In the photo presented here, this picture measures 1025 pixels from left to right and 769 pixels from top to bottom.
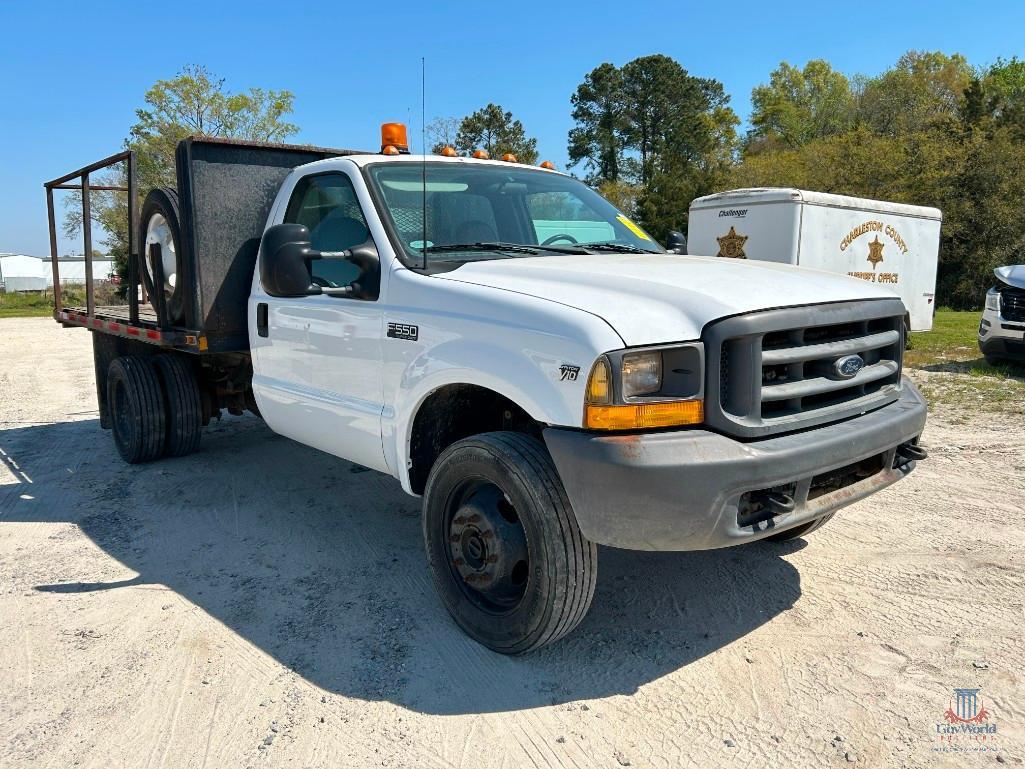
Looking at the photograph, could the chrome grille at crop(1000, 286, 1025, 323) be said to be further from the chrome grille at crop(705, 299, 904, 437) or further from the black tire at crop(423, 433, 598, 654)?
the black tire at crop(423, 433, 598, 654)

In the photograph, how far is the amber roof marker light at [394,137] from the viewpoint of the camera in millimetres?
4641

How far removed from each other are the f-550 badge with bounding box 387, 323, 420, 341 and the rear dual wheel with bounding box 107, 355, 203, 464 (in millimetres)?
3162

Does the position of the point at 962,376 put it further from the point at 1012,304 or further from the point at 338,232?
the point at 338,232

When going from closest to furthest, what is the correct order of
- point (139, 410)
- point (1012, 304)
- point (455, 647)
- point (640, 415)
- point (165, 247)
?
point (640, 415) → point (455, 647) → point (165, 247) → point (139, 410) → point (1012, 304)

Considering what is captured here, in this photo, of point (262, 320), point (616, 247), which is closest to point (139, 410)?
point (262, 320)

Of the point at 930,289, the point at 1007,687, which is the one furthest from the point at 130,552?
the point at 930,289

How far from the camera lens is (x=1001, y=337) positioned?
9.85 meters

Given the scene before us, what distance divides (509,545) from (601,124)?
181ft

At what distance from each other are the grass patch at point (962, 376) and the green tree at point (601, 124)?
4201 centimetres

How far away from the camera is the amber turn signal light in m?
2.68

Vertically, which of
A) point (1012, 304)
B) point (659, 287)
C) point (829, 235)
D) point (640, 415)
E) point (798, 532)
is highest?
point (829, 235)

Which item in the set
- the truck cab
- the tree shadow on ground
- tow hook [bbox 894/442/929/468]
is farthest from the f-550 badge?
tow hook [bbox 894/442/929/468]

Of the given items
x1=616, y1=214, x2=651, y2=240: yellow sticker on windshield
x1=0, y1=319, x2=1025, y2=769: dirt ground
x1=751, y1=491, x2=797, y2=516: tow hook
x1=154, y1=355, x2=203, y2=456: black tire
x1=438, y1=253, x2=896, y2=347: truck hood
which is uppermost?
x1=616, y1=214, x2=651, y2=240: yellow sticker on windshield

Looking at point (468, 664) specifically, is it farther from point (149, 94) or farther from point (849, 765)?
point (149, 94)
